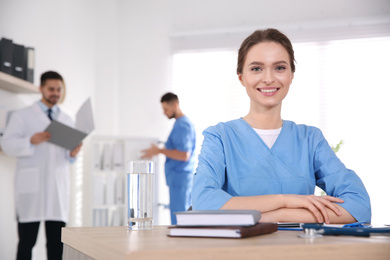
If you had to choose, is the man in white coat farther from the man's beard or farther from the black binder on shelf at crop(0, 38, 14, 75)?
the black binder on shelf at crop(0, 38, 14, 75)

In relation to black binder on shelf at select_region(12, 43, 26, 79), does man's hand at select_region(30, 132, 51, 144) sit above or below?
below

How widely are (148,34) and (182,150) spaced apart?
1873mm

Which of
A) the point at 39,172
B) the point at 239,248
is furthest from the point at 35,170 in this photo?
the point at 239,248

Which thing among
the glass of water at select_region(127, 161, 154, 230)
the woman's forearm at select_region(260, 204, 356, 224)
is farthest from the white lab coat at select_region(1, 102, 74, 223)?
the woman's forearm at select_region(260, 204, 356, 224)

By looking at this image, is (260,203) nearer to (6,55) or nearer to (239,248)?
(239,248)

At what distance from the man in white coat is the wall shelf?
0.12m

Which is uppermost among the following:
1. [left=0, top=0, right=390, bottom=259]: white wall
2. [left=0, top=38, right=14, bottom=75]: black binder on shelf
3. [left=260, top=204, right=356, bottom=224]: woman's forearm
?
[left=0, top=0, right=390, bottom=259]: white wall

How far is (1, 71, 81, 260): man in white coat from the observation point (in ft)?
10.9

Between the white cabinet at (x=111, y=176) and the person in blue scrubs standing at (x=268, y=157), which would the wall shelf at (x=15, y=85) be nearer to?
the white cabinet at (x=111, y=176)

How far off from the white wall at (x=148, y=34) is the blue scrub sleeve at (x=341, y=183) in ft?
11.7

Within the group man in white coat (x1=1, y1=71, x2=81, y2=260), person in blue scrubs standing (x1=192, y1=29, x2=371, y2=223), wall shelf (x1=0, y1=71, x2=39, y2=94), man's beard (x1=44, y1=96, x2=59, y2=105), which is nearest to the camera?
person in blue scrubs standing (x1=192, y1=29, x2=371, y2=223)

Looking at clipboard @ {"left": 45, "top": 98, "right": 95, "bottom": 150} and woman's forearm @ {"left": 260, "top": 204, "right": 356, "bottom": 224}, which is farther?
clipboard @ {"left": 45, "top": 98, "right": 95, "bottom": 150}

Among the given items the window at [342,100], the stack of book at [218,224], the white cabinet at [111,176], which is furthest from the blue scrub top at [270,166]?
the window at [342,100]

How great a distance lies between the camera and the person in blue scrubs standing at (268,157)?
1.30 meters
